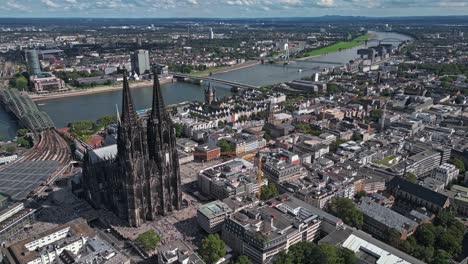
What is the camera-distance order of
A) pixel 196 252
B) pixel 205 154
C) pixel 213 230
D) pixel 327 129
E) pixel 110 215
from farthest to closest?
pixel 327 129, pixel 205 154, pixel 110 215, pixel 213 230, pixel 196 252

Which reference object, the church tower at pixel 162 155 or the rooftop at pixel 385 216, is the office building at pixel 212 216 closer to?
the church tower at pixel 162 155

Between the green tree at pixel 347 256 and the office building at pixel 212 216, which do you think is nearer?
the green tree at pixel 347 256

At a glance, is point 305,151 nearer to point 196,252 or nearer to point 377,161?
point 377,161

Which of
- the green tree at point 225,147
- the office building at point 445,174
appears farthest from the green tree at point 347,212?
the green tree at point 225,147

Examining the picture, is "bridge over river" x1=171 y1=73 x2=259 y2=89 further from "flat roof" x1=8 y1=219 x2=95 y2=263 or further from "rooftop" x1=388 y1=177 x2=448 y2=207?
"flat roof" x1=8 y1=219 x2=95 y2=263

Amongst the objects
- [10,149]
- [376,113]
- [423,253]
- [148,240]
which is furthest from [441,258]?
[10,149]

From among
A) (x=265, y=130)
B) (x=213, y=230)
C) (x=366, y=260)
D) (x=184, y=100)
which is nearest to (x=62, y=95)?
(x=184, y=100)
